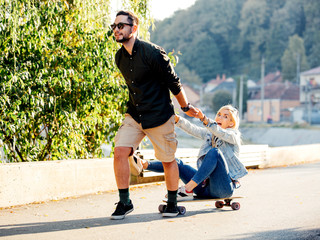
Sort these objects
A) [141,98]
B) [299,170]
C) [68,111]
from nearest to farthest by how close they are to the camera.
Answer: [141,98], [68,111], [299,170]

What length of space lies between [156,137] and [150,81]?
55 cm

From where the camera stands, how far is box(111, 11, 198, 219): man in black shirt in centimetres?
503

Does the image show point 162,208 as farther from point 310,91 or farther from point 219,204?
point 310,91

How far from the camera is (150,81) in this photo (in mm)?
5082

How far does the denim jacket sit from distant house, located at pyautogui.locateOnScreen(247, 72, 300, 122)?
89025 mm

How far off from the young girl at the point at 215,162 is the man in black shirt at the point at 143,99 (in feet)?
1.32

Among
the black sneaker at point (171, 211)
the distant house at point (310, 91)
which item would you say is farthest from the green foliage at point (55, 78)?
the distant house at point (310, 91)

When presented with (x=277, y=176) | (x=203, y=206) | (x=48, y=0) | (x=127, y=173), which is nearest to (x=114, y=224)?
(x=127, y=173)

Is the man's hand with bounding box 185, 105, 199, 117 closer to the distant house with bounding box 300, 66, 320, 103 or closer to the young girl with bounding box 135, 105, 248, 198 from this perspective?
the young girl with bounding box 135, 105, 248, 198

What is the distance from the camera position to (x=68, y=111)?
28.1 ft

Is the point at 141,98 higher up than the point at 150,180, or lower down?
higher up

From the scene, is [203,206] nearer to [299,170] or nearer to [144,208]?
[144,208]

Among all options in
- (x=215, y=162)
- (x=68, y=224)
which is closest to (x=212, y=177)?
(x=215, y=162)

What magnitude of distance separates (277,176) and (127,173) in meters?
5.90
